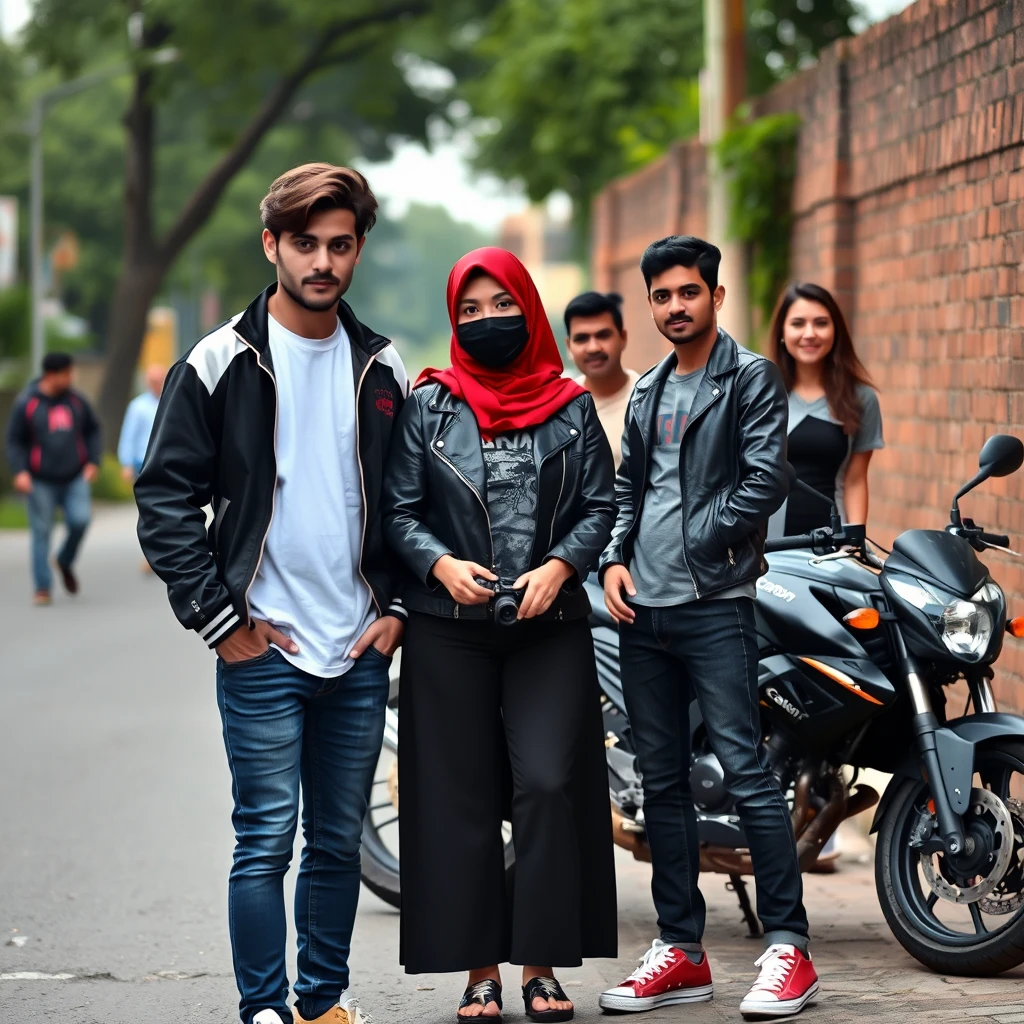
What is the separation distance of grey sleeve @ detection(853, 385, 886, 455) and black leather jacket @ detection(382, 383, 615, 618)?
1.83 meters

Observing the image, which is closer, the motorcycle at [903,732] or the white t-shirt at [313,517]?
the white t-shirt at [313,517]

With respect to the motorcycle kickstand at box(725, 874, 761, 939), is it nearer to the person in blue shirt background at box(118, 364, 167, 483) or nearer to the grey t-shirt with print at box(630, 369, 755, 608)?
the grey t-shirt with print at box(630, 369, 755, 608)

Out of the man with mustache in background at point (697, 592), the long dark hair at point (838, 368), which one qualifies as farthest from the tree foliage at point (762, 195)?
the man with mustache in background at point (697, 592)

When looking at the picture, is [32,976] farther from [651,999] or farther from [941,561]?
[941,561]

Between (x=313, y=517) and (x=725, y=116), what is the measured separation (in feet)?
27.5

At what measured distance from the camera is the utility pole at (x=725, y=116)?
463 inches

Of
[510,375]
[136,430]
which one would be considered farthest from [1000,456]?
[136,430]

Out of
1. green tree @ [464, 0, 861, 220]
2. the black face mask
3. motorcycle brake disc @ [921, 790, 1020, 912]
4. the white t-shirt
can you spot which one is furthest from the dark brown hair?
green tree @ [464, 0, 861, 220]

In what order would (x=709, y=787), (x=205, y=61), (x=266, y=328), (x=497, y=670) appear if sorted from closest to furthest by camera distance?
(x=266, y=328), (x=497, y=670), (x=709, y=787), (x=205, y=61)

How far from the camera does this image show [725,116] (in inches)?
473

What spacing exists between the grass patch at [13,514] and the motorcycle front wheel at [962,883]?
63.2 feet

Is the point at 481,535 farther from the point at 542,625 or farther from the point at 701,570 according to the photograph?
the point at 701,570

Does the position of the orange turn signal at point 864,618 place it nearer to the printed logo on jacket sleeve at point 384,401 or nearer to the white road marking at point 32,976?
the printed logo on jacket sleeve at point 384,401

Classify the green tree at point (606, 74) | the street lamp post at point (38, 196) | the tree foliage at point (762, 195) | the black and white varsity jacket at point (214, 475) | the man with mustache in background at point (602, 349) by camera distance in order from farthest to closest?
the street lamp post at point (38, 196)
the green tree at point (606, 74)
the tree foliage at point (762, 195)
the man with mustache in background at point (602, 349)
the black and white varsity jacket at point (214, 475)
